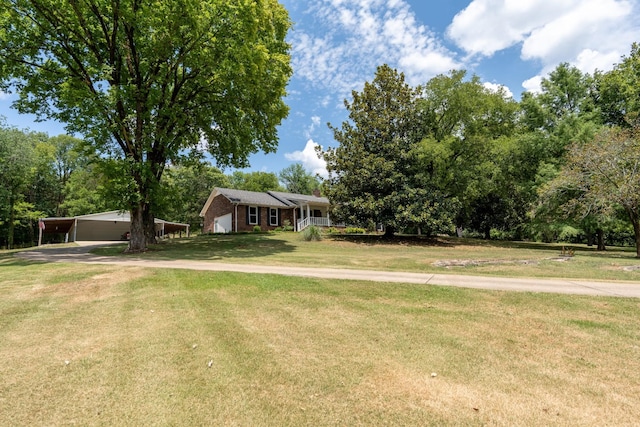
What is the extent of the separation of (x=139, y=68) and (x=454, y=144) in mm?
20891

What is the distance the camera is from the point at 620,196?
14156 mm

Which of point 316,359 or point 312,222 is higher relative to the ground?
point 312,222

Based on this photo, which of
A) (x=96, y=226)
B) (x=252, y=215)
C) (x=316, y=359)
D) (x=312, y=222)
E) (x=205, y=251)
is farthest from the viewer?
(x=96, y=226)

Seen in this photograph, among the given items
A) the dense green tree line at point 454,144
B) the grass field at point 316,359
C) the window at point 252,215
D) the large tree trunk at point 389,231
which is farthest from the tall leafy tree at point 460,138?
the grass field at point 316,359

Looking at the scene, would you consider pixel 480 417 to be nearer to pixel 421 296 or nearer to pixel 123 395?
pixel 123 395

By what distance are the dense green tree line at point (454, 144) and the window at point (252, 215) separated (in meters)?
10.0

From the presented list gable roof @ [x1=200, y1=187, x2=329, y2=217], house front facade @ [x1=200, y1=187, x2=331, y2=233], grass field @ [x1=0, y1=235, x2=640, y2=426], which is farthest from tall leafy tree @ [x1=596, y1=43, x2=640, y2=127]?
grass field @ [x1=0, y1=235, x2=640, y2=426]

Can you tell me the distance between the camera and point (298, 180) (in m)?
67.6

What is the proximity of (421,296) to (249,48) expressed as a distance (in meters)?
12.5

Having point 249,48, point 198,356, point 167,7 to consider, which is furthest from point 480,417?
point 167,7

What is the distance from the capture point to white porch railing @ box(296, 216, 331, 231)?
3119 centimetres

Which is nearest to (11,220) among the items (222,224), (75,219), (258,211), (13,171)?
(13,171)

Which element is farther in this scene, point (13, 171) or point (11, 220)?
point (11, 220)

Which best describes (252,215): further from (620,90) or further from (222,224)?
(620,90)
